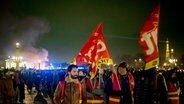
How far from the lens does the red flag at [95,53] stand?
1426cm

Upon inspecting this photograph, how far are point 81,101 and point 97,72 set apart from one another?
584cm

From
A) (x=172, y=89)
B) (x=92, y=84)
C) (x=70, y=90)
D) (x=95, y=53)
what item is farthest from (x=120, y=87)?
(x=95, y=53)

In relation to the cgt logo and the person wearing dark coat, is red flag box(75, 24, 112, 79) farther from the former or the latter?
the cgt logo

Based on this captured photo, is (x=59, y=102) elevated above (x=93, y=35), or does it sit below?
below

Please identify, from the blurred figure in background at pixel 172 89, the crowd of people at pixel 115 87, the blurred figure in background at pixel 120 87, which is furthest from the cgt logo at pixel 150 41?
the blurred figure in background at pixel 172 89

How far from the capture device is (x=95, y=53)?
1417 centimetres

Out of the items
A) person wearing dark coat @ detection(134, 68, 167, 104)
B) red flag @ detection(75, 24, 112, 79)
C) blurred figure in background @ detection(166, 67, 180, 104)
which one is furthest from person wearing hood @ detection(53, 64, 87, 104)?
red flag @ detection(75, 24, 112, 79)

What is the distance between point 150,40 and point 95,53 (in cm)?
299

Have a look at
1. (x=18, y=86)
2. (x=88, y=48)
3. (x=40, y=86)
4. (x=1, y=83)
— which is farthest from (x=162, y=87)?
(x=40, y=86)

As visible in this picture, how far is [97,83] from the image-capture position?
14.0 metres

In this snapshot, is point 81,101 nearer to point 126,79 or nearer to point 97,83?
point 126,79

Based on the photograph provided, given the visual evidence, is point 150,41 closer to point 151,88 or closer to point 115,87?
point 115,87

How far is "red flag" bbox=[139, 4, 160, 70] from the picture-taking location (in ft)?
37.7

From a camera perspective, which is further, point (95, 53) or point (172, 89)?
point (95, 53)
